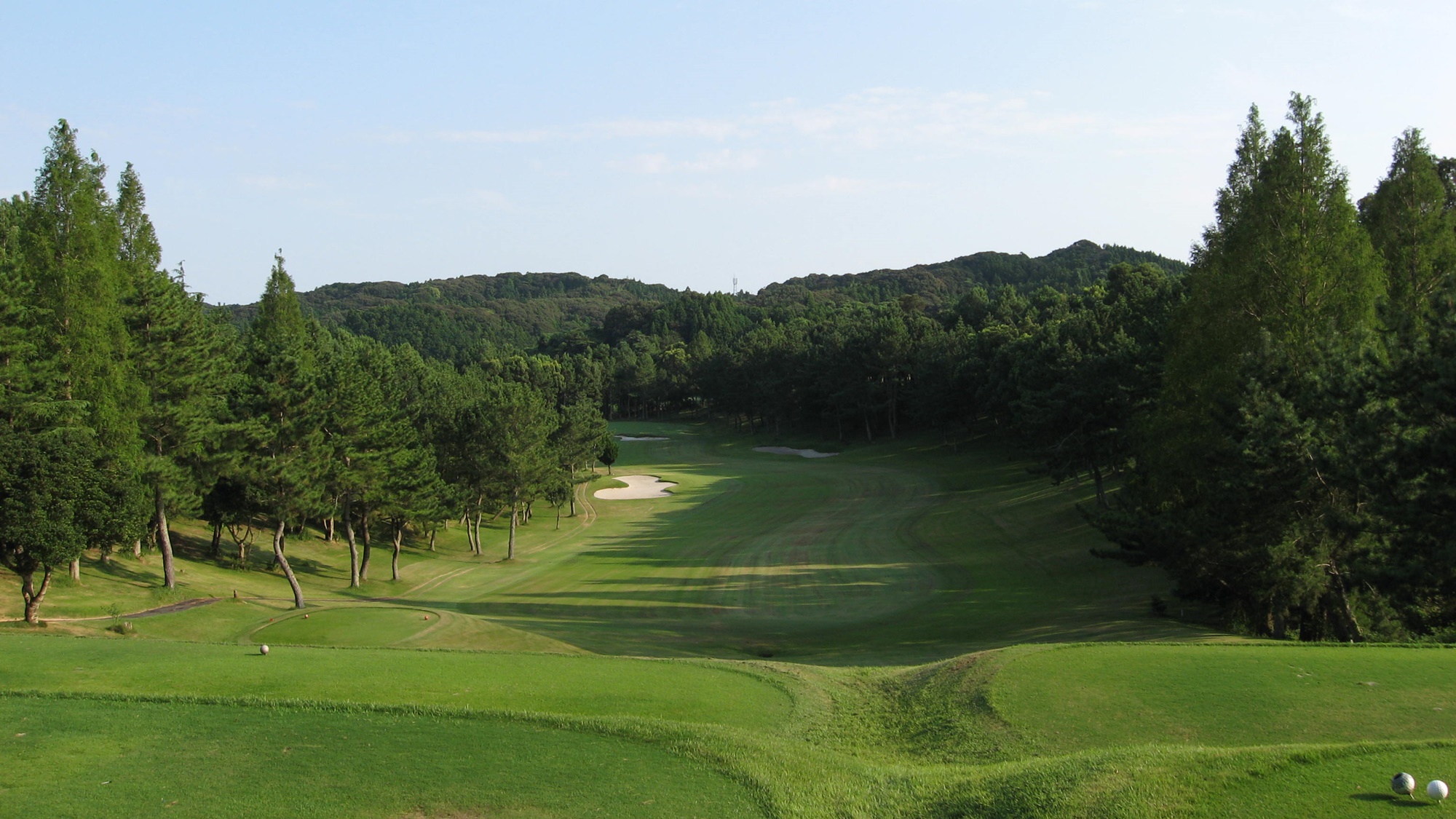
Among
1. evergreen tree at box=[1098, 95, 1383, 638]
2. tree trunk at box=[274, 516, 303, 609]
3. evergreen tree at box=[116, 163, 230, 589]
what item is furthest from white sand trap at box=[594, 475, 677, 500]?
evergreen tree at box=[1098, 95, 1383, 638]

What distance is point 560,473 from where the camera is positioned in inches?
2222

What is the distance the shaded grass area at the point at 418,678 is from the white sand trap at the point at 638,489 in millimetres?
54366

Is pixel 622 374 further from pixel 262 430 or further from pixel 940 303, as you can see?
pixel 262 430

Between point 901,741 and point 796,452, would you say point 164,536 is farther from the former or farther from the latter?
point 796,452

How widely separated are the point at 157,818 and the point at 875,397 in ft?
296

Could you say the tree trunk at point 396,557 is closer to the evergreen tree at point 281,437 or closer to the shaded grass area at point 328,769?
the evergreen tree at point 281,437

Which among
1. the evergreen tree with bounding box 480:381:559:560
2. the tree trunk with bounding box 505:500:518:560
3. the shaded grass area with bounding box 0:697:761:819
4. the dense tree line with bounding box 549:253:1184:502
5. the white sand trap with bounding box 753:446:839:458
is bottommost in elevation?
the tree trunk with bounding box 505:500:518:560

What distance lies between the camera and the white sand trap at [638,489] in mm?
73088

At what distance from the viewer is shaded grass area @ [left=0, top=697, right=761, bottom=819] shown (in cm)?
905

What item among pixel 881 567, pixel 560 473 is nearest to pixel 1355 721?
pixel 881 567

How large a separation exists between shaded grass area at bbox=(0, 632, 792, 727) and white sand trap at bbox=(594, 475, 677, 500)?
54.4 metres

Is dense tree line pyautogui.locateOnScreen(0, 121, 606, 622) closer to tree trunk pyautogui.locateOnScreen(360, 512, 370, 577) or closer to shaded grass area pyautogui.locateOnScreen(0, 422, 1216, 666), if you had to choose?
tree trunk pyautogui.locateOnScreen(360, 512, 370, 577)

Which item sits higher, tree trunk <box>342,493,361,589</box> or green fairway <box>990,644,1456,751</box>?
green fairway <box>990,644,1456,751</box>

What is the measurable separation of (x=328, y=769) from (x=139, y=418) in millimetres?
28308
